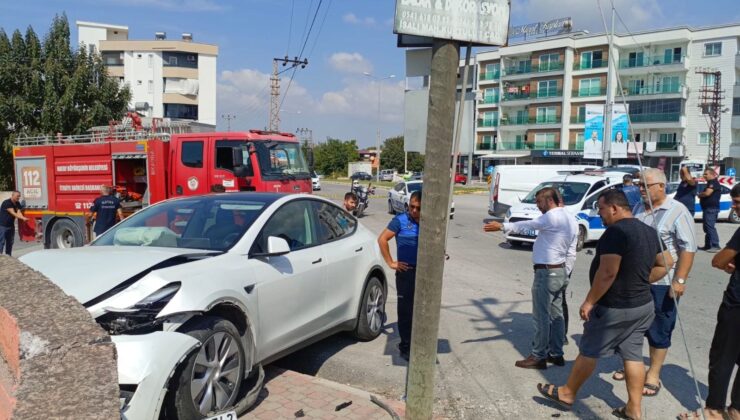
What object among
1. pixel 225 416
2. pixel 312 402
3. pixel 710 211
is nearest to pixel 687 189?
pixel 710 211

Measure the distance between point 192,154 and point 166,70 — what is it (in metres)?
55.1

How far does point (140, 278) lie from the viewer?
3.63 metres

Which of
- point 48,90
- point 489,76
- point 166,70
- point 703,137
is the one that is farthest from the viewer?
point 489,76

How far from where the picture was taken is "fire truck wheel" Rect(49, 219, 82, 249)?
1335 cm

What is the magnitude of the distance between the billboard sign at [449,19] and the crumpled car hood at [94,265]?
2232mm

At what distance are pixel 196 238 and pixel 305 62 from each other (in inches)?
1248

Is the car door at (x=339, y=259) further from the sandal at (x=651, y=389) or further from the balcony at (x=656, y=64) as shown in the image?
the balcony at (x=656, y=64)

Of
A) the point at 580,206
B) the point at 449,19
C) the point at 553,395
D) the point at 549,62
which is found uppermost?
the point at 549,62

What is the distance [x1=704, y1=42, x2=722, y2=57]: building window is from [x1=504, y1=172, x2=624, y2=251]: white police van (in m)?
52.2

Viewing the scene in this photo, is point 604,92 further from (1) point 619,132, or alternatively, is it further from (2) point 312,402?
(2) point 312,402

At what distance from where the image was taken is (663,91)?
59.8m

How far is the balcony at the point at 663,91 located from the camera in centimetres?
5806

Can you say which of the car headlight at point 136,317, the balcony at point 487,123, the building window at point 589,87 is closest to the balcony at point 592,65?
the building window at point 589,87

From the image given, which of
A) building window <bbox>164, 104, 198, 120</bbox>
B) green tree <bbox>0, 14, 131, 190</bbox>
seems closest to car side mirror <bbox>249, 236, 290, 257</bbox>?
green tree <bbox>0, 14, 131, 190</bbox>
